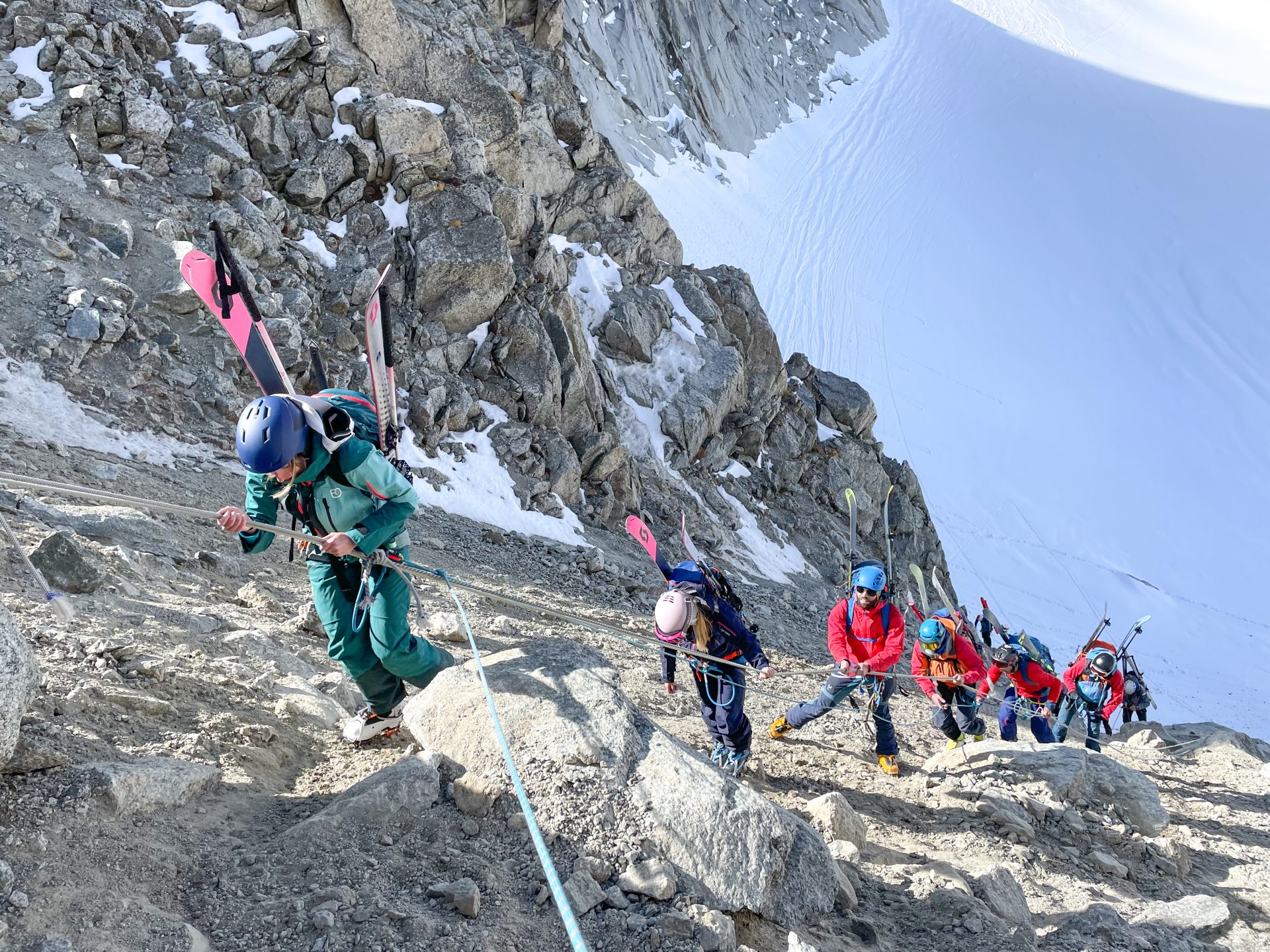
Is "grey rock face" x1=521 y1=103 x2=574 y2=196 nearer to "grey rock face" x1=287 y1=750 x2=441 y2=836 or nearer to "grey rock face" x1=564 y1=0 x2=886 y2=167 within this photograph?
"grey rock face" x1=564 y1=0 x2=886 y2=167

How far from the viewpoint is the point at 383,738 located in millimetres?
4805

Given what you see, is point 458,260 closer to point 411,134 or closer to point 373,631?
point 411,134

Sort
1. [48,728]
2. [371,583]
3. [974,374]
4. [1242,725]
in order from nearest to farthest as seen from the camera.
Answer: [48,728]
[371,583]
[1242,725]
[974,374]

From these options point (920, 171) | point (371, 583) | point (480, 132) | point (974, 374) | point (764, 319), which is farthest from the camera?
point (920, 171)

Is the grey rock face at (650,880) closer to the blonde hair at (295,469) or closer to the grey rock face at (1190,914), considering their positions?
the blonde hair at (295,469)

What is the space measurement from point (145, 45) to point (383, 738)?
1556 centimetres

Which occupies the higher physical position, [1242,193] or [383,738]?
[1242,193]

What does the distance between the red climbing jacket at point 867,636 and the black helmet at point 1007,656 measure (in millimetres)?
2505

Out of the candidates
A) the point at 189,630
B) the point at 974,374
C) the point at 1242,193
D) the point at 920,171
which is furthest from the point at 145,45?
the point at 1242,193

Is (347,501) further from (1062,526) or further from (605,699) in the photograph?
(1062,526)

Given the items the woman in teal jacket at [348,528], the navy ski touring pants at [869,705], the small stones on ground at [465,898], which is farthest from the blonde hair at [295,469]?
the navy ski touring pants at [869,705]

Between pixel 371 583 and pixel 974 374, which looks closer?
pixel 371 583

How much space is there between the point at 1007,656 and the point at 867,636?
9.50 ft

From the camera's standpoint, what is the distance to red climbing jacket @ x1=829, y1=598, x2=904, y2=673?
Result: 24.4ft
